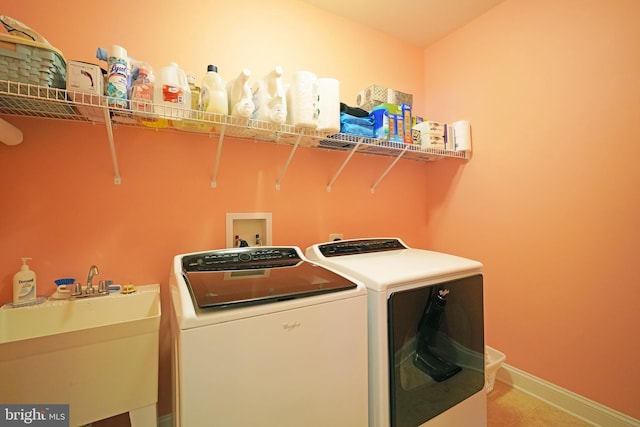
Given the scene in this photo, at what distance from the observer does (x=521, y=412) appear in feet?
5.60

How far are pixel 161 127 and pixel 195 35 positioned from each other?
0.64 meters

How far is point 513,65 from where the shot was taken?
190cm

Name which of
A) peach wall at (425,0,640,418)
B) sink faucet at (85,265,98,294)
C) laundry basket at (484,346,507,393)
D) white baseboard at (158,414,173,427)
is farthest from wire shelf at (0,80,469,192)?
laundry basket at (484,346,507,393)

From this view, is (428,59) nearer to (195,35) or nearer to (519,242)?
(519,242)

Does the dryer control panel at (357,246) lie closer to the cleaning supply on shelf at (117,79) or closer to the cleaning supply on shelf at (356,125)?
the cleaning supply on shelf at (356,125)

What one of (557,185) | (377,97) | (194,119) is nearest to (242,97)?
(194,119)

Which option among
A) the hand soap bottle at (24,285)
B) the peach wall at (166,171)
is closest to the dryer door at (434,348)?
the peach wall at (166,171)

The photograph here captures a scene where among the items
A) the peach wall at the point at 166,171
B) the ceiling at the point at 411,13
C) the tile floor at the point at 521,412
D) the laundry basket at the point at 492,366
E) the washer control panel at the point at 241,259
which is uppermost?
the ceiling at the point at 411,13

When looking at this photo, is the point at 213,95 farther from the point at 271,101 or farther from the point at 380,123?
the point at 380,123

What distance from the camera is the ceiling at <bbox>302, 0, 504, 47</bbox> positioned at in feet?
6.42

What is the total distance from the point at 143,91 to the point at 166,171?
1.55 feet

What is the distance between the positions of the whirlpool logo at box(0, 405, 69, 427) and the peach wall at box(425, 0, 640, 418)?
2547 millimetres

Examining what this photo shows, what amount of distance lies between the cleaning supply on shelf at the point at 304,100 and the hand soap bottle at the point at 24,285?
55.5 inches

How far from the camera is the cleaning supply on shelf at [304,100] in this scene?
1.35 m
